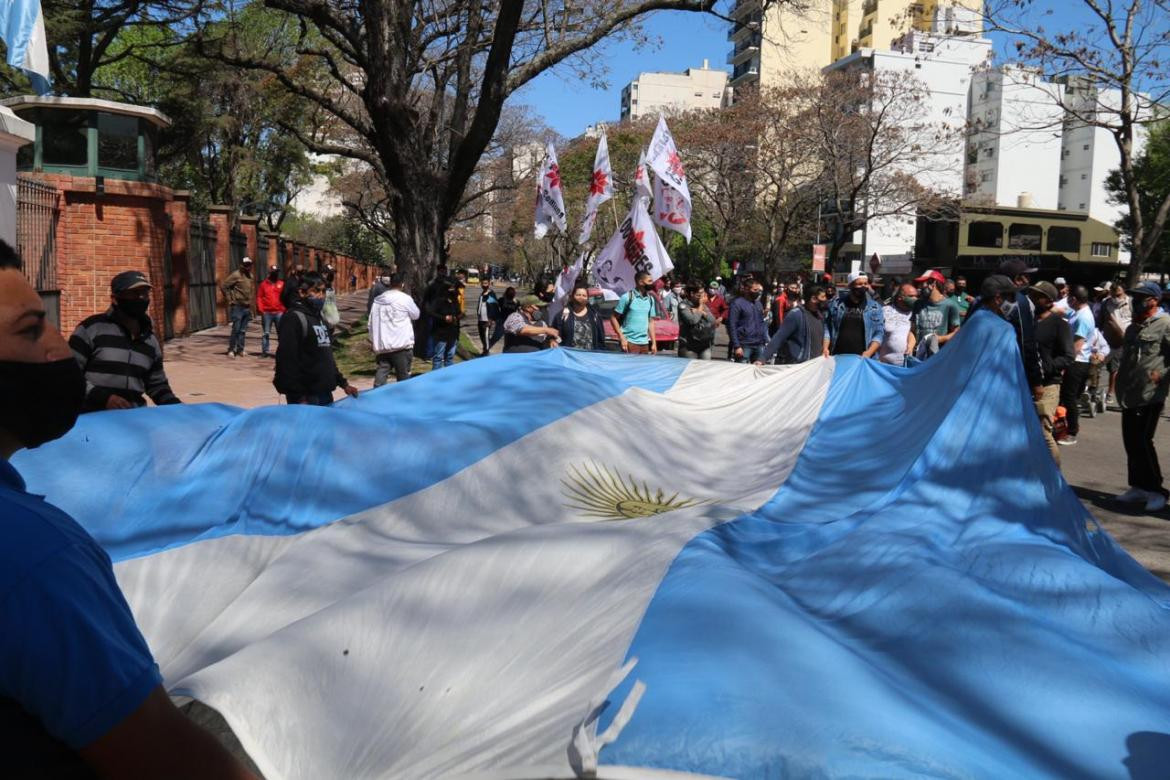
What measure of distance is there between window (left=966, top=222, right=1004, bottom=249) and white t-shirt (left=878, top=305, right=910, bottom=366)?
3192 centimetres

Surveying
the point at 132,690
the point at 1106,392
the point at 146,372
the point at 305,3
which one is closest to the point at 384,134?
the point at 305,3

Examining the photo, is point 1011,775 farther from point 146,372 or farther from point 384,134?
point 384,134

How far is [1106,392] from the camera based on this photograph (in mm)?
15766

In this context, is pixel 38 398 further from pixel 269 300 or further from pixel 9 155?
pixel 269 300

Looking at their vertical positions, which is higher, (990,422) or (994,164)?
(994,164)

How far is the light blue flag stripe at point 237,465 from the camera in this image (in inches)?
180

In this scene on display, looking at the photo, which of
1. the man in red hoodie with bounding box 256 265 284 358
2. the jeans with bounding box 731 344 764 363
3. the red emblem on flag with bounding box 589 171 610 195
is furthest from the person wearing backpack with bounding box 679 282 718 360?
the man in red hoodie with bounding box 256 265 284 358

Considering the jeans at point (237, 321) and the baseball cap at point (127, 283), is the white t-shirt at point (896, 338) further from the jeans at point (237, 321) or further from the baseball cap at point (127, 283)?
the jeans at point (237, 321)

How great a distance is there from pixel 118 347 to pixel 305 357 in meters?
2.12

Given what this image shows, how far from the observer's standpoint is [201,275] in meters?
23.5

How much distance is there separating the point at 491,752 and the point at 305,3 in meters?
14.8

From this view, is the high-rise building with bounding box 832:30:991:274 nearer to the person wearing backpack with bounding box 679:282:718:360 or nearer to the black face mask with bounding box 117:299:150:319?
the person wearing backpack with bounding box 679:282:718:360

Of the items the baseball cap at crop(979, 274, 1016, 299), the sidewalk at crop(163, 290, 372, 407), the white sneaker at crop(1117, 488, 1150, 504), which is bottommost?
the white sneaker at crop(1117, 488, 1150, 504)

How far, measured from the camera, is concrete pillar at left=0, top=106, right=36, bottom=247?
416 inches
